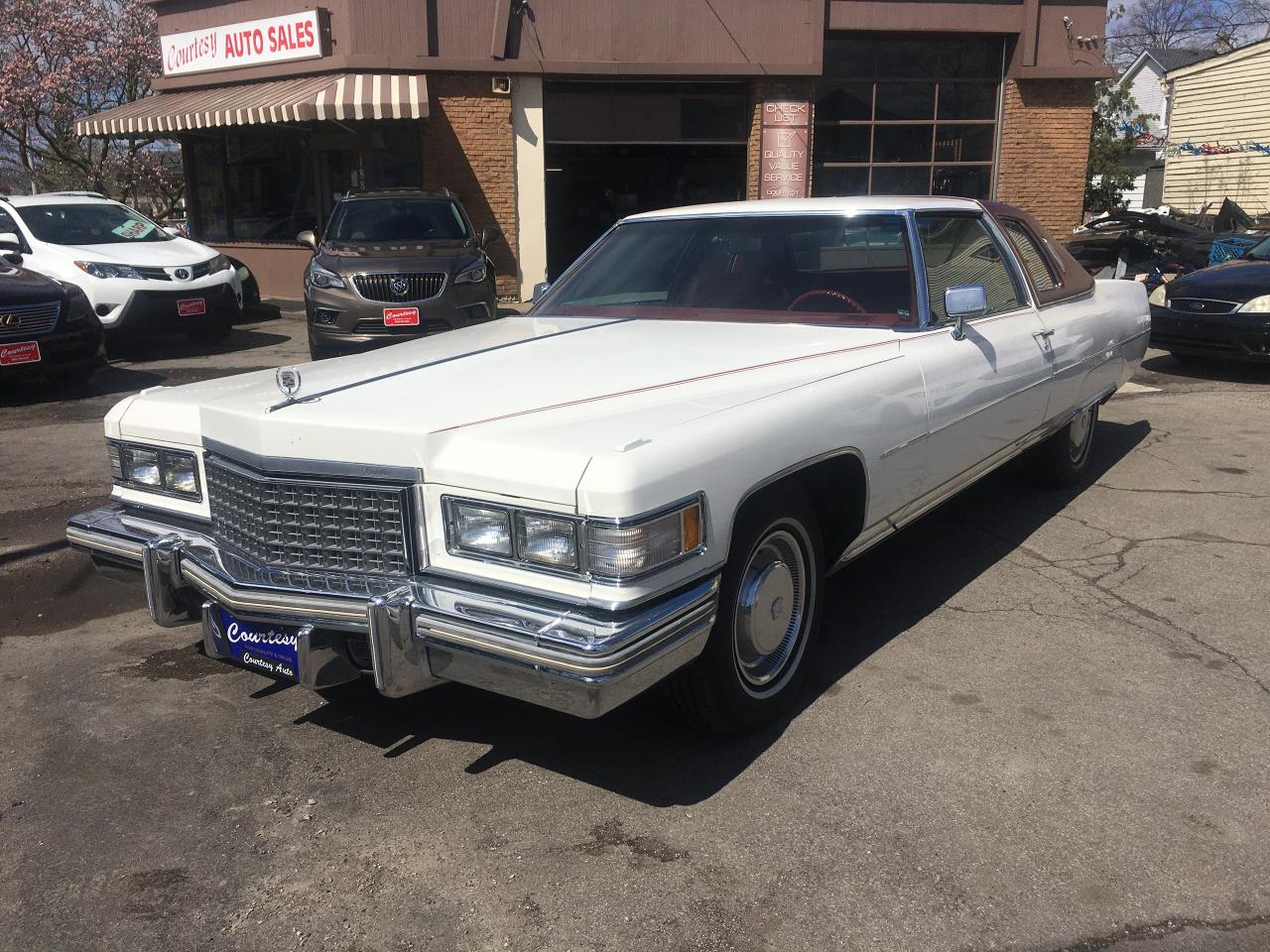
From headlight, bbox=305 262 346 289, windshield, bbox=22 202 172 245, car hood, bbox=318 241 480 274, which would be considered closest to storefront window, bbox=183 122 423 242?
windshield, bbox=22 202 172 245

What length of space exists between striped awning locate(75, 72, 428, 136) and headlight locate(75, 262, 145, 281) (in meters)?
4.25

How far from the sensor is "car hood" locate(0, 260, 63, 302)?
28.9 ft

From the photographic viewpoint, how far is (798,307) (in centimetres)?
432

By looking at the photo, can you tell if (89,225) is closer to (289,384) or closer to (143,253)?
(143,253)

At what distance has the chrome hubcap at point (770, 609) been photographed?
323 centimetres

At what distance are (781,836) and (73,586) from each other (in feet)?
11.6

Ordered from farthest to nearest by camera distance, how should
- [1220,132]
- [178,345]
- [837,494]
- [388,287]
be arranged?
[1220,132]
[178,345]
[388,287]
[837,494]

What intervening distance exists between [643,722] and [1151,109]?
55.9 meters

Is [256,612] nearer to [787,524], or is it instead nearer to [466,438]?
[466,438]

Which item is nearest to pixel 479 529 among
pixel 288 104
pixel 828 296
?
pixel 828 296

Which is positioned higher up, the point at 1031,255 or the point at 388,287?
the point at 1031,255

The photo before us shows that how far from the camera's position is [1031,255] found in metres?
5.44

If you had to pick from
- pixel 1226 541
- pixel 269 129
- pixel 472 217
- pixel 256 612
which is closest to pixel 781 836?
pixel 256 612

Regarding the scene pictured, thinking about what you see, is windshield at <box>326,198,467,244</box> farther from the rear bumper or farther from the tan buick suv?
the rear bumper
